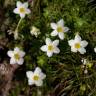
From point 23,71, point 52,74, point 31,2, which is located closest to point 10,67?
Answer: point 23,71

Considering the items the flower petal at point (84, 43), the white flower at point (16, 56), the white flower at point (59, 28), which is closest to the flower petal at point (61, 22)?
the white flower at point (59, 28)

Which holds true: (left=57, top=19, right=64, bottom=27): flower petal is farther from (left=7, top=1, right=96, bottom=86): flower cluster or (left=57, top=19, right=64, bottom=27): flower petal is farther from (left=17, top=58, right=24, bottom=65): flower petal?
(left=17, top=58, right=24, bottom=65): flower petal

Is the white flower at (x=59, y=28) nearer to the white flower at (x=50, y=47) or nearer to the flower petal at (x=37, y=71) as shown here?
the white flower at (x=50, y=47)

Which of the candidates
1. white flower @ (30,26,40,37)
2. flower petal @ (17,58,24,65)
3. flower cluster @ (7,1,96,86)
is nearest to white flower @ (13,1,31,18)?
flower cluster @ (7,1,96,86)

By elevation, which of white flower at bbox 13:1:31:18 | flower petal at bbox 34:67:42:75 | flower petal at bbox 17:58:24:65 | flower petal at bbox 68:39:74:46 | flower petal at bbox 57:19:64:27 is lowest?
flower petal at bbox 34:67:42:75

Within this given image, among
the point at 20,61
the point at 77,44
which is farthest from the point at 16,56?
the point at 77,44

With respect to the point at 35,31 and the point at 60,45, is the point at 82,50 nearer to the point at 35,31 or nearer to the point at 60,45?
the point at 60,45
